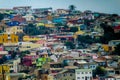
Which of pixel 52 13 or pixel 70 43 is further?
pixel 52 13

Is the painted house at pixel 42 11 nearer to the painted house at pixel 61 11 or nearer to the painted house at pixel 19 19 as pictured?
the painted house at pixel 61 11

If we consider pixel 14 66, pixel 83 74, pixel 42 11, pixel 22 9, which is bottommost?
pixel 14 66

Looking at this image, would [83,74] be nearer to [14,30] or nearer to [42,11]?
[14,30]

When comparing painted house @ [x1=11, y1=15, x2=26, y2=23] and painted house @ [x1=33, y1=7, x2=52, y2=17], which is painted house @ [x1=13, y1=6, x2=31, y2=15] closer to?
painted house @ [x1=33, y1=7, x2=52, y2=17]

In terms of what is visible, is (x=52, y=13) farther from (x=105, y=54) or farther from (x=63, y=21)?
(x=105, y=54)

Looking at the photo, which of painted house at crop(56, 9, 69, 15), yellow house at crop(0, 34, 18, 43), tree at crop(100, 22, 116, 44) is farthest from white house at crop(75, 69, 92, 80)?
painted house at crop(56, 9, 69, 15)

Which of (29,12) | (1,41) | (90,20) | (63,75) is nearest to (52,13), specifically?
(29,12)

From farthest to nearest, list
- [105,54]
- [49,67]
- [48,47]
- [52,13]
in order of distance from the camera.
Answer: [52,13], [48,47], [105,54], [49,67]

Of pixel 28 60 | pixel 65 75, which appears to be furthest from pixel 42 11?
pixel 65 75

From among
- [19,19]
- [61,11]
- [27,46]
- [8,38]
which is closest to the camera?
[27,46]
